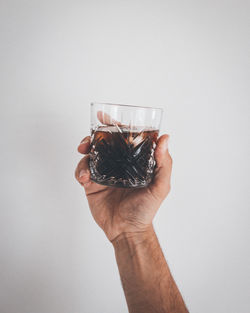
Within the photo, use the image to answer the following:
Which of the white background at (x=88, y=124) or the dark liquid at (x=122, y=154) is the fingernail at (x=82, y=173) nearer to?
the dark liquid at (x=122, y=154)

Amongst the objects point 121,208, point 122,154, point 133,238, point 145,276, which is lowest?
point 145,276

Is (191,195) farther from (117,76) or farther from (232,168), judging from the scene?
(117,76)

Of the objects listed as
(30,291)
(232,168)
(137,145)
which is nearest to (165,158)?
(137,145)

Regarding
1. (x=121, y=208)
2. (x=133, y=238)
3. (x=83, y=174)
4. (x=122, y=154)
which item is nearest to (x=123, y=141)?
(x=122, y=154)

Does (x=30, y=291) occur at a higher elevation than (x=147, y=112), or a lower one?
lower

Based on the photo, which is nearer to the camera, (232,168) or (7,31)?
(7,31)

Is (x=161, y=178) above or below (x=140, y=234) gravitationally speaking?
above

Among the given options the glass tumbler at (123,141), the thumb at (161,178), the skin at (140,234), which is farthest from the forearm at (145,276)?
the glass tumbler at (123,141)

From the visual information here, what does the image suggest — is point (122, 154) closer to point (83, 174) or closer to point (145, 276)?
point (83, 174)
